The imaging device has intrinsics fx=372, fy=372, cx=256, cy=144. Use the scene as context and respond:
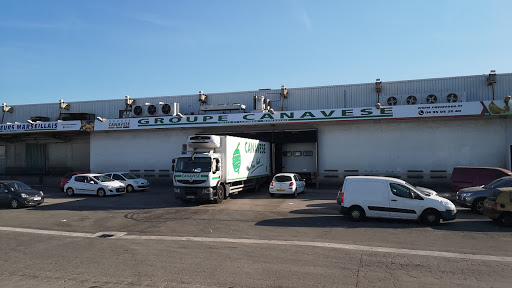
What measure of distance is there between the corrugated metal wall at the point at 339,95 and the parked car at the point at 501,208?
726 inches

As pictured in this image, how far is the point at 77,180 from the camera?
2394 cm

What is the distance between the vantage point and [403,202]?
41.8ft

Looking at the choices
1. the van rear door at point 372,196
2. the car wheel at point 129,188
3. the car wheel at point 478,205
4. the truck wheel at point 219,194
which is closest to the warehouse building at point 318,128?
the car wheel at point 129,188

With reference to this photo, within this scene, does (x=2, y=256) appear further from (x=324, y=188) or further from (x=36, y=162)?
(x=36, y=162)

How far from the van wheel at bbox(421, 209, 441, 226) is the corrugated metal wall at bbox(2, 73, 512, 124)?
62.7ft

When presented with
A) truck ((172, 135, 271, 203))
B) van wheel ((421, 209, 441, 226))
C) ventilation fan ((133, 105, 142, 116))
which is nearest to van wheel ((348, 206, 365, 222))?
van wheel ((421, 209, 441, 226))

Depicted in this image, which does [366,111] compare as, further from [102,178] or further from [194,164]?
[102,178]

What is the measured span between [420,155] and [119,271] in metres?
24.8

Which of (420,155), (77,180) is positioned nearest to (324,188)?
(420,155)

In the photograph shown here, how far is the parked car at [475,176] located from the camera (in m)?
18.1

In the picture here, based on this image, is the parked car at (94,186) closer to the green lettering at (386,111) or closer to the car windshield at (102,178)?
the car windshield at (102,178)

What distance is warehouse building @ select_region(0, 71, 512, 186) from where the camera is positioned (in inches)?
1043

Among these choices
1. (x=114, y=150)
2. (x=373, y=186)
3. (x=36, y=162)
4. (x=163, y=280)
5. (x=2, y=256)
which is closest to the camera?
(x=163, y=280)

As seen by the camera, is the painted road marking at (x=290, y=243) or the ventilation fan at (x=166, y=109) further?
the ventilation fan at (x=166, y=109)
